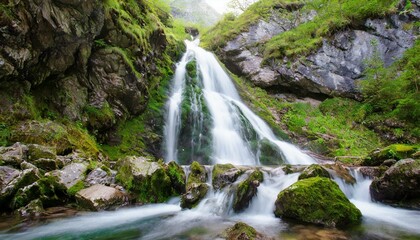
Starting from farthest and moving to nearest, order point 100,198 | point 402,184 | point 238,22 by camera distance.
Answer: point 238,22 < point 402,184 < point 100,198

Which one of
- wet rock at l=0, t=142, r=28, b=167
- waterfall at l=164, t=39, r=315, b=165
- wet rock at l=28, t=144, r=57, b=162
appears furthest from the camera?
waterfall at l=164, t=39, r=315, b=165

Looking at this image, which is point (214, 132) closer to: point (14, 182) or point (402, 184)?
point (402, 184)

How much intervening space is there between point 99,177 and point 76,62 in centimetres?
484

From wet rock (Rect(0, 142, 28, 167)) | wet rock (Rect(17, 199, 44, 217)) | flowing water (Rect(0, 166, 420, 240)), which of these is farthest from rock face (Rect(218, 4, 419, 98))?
wet rock (Rect(17, 199, 44, 217))

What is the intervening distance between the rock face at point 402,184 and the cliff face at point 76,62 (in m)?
8.84

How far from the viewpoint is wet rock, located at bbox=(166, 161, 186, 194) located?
24.2 ft

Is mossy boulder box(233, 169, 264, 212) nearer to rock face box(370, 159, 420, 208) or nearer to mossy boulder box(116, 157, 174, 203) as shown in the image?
mossy boulder box(116, 157, 174, 203)

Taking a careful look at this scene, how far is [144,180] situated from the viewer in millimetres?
6801

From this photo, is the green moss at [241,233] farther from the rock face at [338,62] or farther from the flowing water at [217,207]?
the rock face at [338,62]

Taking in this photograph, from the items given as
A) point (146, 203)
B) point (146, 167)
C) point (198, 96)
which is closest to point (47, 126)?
point (146, 167)

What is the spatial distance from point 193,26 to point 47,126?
30326 millimetres

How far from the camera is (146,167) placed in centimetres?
712

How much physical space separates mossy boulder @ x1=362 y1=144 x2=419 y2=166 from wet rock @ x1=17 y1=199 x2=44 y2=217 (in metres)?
9.58

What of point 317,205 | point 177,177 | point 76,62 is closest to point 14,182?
point 177,177
